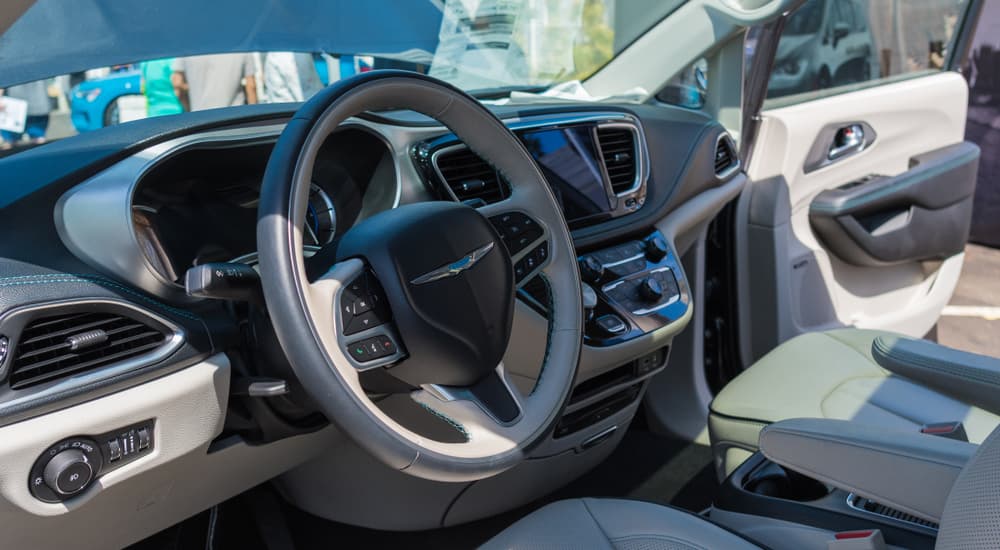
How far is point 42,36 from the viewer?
141cm

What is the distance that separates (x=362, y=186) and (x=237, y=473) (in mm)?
557

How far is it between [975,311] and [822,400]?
217 cm

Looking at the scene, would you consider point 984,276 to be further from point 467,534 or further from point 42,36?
point 42,36

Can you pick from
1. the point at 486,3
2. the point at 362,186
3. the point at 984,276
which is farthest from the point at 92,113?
the point at 984,276

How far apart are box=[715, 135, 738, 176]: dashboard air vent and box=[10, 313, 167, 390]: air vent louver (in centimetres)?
150

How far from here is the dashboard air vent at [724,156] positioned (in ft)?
7.32

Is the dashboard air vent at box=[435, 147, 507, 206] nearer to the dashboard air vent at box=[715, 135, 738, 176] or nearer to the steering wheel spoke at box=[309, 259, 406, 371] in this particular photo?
the steering wheel spoke at box=[309, 259, 406, 371]

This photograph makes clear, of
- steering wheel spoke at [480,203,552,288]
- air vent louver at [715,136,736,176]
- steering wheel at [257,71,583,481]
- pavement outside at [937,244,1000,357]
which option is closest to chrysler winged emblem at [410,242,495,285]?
steering wheel at [257,71,583,481]

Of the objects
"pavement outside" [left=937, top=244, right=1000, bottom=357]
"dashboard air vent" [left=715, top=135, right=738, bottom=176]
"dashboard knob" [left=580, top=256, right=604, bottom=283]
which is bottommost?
"pavement outside" [left=937, top=244, right=1000, bottom=357]

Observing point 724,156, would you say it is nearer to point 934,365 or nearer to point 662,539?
point 934,365

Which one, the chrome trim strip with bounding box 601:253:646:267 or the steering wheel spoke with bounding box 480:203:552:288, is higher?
the steering wheel spoke with bounding box 480:203:552:288

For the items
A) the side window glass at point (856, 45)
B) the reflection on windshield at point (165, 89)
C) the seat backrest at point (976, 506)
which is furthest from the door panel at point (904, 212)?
the seat backrest at point (976, 506)

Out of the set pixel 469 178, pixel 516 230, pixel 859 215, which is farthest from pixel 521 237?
pixel 859 215

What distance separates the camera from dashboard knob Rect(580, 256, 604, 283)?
1.78 metres
